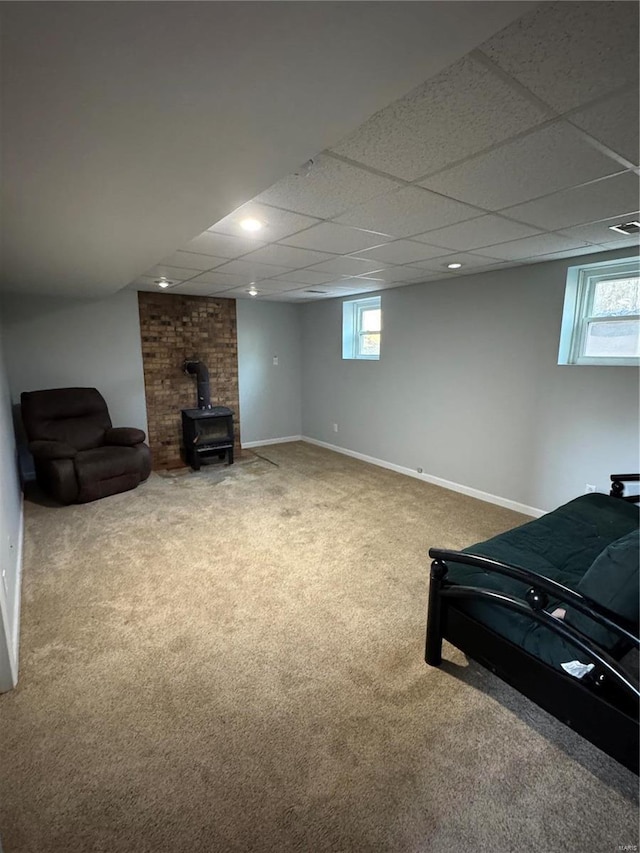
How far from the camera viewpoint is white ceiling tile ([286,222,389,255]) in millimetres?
2410

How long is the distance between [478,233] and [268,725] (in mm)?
2926

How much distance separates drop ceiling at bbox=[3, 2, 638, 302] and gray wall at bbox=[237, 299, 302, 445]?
10.4 feet

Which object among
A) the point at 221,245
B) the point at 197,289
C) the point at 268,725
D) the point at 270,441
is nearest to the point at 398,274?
the point at 221,245

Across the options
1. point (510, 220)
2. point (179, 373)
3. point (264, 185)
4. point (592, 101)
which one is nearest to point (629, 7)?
point (592, 101)

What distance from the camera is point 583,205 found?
201 centimetres

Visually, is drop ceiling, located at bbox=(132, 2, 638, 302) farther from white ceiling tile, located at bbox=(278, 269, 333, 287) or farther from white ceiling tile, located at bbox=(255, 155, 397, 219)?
white ceiling tile, located at bbox=(278, 269, 333, 287)

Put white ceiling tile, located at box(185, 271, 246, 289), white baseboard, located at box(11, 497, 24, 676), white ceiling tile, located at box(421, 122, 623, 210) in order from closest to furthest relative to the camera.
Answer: white ceiling tile, located at box(421, 122, 623, 210) < white baseboard, located at box(11, 497, 24, 676) < white ceiling tile, located at box(185, 271, 246, 289)

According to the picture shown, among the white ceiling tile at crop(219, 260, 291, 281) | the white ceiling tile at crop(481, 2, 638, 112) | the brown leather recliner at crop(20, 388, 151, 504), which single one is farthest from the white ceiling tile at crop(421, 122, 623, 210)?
the brown leather recliner at crop(20, 388, 151, 504)

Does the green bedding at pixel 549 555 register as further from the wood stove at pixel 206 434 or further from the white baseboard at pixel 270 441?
the white baseboard at pixel 270 441

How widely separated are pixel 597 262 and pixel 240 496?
151 inches

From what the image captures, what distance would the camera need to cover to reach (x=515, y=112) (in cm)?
125

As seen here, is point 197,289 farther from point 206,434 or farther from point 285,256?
point 285,256

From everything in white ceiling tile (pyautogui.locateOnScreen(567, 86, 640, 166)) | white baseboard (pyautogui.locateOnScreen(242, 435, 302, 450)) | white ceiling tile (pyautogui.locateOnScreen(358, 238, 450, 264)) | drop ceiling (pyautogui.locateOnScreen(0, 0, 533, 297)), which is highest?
white ceiling tile (pyautogui.locateOnScreen(358, 238, 450, 264))

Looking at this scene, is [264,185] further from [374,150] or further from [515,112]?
[515,112]
